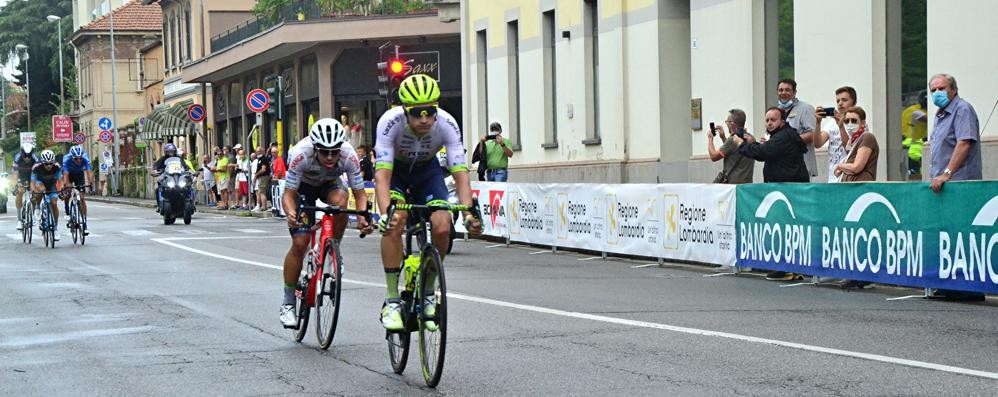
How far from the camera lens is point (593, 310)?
12.9 meters

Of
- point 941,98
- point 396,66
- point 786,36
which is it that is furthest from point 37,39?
point 941,98

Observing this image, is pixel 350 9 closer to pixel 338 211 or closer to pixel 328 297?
pixel 328 297

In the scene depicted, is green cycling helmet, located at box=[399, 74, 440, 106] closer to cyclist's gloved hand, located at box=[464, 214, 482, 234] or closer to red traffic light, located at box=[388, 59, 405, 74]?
cyclist's gloved hand, located at box=[464, 214, 482, 234]

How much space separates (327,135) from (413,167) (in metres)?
1.00

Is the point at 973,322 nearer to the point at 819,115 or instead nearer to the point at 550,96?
the point at 819,115

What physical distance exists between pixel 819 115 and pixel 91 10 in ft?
321

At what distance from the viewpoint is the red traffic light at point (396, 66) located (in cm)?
2444

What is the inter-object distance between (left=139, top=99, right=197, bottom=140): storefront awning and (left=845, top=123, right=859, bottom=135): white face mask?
54.0 meters

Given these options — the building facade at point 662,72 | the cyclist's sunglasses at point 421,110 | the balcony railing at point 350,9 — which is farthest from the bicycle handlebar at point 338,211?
the balcony railing at point 350,9

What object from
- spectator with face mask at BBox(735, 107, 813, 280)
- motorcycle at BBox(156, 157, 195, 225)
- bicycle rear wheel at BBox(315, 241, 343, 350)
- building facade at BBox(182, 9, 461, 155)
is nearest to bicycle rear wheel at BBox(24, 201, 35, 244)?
motorcycle at BBox(156, 157, 195, 225)

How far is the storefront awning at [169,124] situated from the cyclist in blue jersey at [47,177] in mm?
42373

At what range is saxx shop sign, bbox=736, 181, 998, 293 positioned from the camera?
13.1m

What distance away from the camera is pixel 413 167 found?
967 cm

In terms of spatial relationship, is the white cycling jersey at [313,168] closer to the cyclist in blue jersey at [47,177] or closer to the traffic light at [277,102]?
the cyclist in blue jersey at [47,177]
